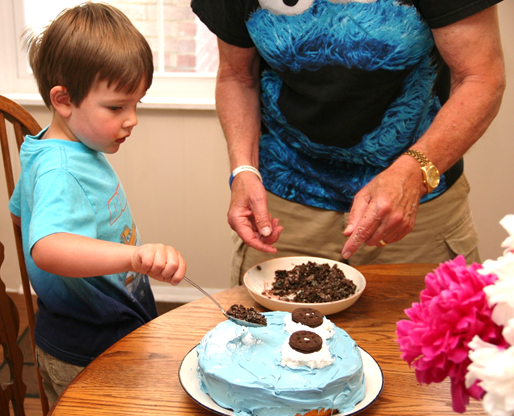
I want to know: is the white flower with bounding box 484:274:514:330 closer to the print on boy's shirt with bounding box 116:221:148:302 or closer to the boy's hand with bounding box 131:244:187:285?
the boy's hand with bounding box 131:244:187:285

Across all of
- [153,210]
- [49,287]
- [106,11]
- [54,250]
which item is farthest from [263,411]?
[153,210]

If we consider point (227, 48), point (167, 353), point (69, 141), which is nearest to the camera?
point (167, 353)

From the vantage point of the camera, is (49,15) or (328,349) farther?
(49,15)

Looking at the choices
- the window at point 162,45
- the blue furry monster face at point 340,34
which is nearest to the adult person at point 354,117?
the blue furry monster face at point 340,34

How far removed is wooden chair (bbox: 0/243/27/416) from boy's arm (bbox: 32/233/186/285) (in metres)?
0.22

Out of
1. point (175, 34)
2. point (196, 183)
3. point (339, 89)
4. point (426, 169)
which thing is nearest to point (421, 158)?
point (426, 169)

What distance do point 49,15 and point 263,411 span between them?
9.12 ft

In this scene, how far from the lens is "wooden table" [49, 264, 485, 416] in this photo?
0.83 m

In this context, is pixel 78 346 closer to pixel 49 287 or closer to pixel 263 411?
pixel 49 287

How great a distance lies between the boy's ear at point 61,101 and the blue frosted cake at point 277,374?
61cm

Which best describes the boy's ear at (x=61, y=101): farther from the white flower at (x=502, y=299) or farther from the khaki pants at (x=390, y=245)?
the white flower at (x=502, y=299)

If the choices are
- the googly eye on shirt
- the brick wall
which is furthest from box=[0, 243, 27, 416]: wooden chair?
the brick wall

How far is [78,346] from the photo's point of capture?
1.20 m

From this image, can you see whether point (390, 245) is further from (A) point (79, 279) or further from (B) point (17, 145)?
(B) point (17, 145)
